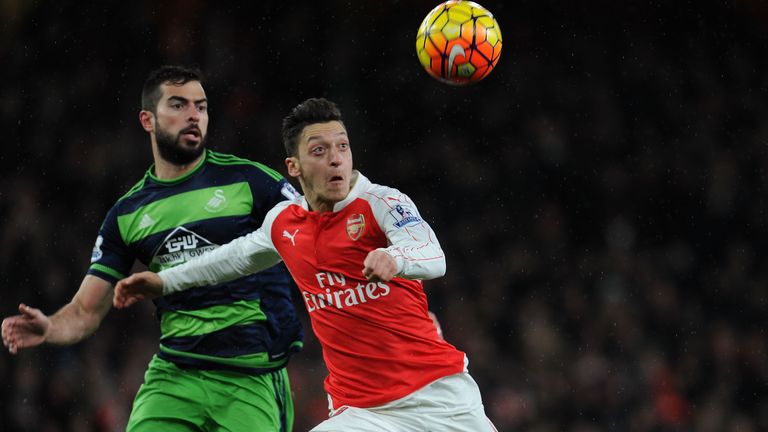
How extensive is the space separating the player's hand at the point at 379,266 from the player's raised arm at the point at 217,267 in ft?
3.28

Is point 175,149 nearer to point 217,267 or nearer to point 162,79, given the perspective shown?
point 162,79

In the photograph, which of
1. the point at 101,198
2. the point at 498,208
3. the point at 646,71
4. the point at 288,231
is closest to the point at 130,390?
the point at 101,198

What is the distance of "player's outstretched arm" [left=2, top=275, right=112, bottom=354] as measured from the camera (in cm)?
442

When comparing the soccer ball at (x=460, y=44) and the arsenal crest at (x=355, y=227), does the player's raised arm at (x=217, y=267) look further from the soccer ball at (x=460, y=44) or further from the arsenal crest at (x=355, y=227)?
the soccer ball at (x=460, y=44)

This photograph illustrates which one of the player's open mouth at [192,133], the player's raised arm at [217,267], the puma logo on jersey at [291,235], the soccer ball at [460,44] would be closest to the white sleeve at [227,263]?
the player's raised arm at [217,267]

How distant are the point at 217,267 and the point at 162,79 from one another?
3.76 feet

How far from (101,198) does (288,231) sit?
794cm

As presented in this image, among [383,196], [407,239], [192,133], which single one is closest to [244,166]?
[192,133]

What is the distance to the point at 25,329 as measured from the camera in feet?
14.7

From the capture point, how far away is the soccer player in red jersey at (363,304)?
3936 mm

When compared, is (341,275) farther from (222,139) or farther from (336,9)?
(336,9)

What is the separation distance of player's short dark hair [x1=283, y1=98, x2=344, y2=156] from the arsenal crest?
1.49ft

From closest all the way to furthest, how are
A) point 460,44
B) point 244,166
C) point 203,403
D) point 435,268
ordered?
point 435,268, point 203,403, point 244,166, point 460,44

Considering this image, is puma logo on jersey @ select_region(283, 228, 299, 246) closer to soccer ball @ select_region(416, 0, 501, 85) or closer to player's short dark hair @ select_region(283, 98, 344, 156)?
player's short dark hair @ select_region(283, 98, 344, 156)
